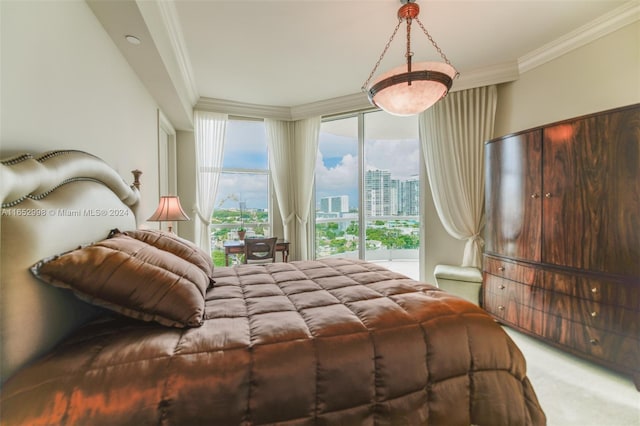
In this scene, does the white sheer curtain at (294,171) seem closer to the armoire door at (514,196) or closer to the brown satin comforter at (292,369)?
the armoire door at (514,196)

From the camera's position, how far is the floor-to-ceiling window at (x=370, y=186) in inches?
150

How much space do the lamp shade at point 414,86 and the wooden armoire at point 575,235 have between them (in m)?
1.13

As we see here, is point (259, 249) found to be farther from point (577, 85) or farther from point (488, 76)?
point (577, 85)

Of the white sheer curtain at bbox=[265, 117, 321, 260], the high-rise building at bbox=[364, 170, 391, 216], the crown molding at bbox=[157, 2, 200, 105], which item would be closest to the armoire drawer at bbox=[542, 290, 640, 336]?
the high-rise building at bbox=[364, 170, 391, 216]

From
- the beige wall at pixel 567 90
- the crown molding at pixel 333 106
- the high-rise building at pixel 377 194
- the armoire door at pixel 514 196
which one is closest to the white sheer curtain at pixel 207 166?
the crown molding at pixel 333 106

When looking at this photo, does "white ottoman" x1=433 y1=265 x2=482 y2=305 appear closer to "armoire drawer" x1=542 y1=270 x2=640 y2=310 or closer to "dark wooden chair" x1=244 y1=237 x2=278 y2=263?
"armoire drawer" x1=542 y1=270 x2=640 y2=310

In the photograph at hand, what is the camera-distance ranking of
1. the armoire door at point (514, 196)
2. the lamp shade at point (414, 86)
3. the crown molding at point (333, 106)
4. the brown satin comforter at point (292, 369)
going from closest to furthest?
the brown satin comforter at point (292, 369) → the lamp shade at point (414, 86) → the armoire door at point (514, 196) → the crown molding at point (333, 106)

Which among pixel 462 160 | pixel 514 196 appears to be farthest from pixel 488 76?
pixel 514 196

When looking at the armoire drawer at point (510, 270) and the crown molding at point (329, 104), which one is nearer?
the armoire drawer at point (510, 270)

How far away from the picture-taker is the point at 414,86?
181cm

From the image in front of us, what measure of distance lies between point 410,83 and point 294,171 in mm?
2784

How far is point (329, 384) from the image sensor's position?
992 millimetres

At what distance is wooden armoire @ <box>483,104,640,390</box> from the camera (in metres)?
1.79

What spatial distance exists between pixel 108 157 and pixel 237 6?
1454 mm
